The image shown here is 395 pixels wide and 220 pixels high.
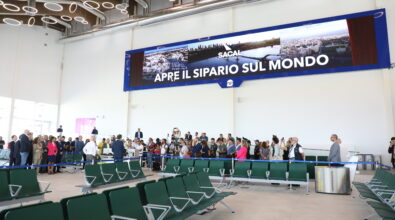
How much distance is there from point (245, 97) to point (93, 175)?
9095 mm

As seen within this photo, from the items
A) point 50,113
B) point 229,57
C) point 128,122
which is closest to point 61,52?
point 50,113

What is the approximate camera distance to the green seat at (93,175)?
5525 mm

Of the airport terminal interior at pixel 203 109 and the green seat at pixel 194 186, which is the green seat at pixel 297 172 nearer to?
the airport terminal interior at pixel 203 109

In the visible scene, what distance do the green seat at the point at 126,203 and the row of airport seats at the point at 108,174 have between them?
2527 mm

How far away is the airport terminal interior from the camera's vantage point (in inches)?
198

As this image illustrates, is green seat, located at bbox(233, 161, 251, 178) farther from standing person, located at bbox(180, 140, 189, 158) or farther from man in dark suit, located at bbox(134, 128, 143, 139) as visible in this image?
man in dark suit, located at bbox(134, 128, 143, 139)

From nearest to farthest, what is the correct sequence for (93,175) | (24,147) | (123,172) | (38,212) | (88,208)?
(38,212) → (88,208) → (93,175) → (123,172) → (24,147)

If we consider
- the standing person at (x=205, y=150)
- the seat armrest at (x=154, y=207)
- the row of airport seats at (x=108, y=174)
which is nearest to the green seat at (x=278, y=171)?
the row of airport seats at (x=108, y=174)

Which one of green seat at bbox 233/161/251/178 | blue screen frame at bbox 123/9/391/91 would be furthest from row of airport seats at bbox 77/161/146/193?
blue screen frame at bbox 123/9/391/91

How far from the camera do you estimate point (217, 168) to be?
806 centimetres

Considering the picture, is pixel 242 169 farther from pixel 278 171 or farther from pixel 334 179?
pixel 334 179

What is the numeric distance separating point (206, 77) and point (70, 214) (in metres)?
12.0

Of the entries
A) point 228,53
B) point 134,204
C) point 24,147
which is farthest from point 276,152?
point 24,147

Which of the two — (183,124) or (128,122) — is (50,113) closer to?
(128,122)
